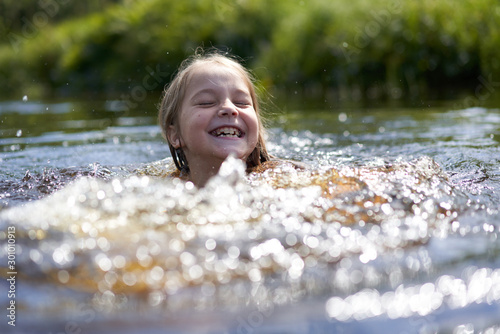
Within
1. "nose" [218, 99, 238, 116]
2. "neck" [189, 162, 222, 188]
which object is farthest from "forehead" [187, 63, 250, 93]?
"neck" [189, 162, 222, 188]

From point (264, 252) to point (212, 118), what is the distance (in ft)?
4.68

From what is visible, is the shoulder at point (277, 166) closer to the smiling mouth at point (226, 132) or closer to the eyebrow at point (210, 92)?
the smiling mouth at point (226, 132)

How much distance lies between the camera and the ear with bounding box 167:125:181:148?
381 cm

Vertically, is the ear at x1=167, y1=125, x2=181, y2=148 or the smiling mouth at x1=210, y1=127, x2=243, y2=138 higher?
the smiling mouth at x1=210, y1=127, x2=243, y2=138

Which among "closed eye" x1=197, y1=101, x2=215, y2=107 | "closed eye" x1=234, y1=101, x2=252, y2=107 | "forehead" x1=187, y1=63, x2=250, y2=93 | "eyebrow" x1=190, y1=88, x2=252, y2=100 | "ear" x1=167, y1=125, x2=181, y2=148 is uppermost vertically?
"forehead" x1=187, y1=63, x2=250, y2=93

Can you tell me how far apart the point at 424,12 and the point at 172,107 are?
23.0 ft

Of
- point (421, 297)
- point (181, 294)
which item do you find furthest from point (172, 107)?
point (421, 297)

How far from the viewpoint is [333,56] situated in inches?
416

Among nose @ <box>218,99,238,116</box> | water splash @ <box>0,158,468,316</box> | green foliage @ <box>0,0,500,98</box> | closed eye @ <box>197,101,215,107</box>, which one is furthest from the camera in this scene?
green foliage @ <box>0,0,500,98</box>

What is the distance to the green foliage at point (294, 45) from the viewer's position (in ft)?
31.9

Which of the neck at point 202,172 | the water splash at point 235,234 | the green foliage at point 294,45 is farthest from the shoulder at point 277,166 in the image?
the green foliage at point 294,45

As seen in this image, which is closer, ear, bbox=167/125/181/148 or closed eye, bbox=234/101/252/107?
closed eye, bbox=234/101/252/107

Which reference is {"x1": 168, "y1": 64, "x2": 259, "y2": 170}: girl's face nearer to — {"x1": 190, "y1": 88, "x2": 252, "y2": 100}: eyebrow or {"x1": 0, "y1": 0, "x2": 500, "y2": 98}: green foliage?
{"x1": 190, "y1": 88, "x2": 252, "y2": 100}: eyebrow

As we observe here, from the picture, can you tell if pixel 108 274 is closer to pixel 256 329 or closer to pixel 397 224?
pixel 256 329
